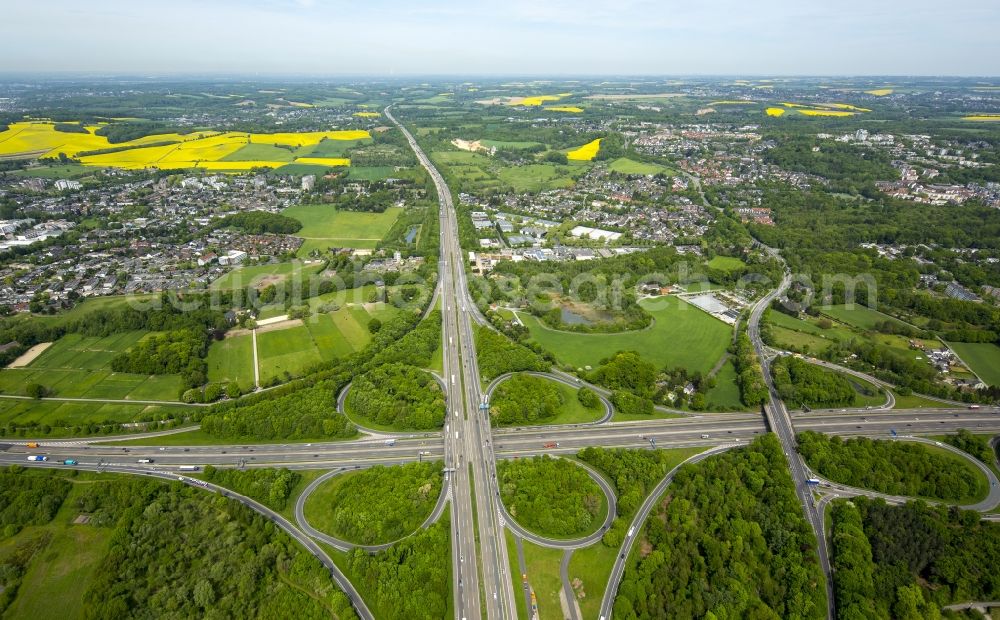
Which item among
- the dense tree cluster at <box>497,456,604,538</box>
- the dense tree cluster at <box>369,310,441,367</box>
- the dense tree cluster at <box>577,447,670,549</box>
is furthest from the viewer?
A: the dense tree cluster at <box>369,310,441,367</box>

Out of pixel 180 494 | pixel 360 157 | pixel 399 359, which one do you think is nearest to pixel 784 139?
pixel 360 157

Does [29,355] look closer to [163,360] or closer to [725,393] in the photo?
[163,360]

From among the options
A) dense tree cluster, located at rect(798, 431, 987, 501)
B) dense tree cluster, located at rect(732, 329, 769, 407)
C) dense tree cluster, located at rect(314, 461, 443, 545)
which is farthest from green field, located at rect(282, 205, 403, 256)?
dense tree cluster, located at rect(798, 431, 987, 501)

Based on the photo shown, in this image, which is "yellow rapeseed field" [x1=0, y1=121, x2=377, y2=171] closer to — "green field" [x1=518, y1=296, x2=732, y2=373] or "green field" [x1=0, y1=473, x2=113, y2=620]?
"green field" [x1=518, y1=296, x2=732, y2=373]

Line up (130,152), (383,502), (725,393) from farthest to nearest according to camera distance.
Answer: (130,152) → (725,393) → (383,502)

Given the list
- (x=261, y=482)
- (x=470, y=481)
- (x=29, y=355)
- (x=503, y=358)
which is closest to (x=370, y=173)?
(x=29, y=355)

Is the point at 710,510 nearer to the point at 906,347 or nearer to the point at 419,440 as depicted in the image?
the point at 419,440
